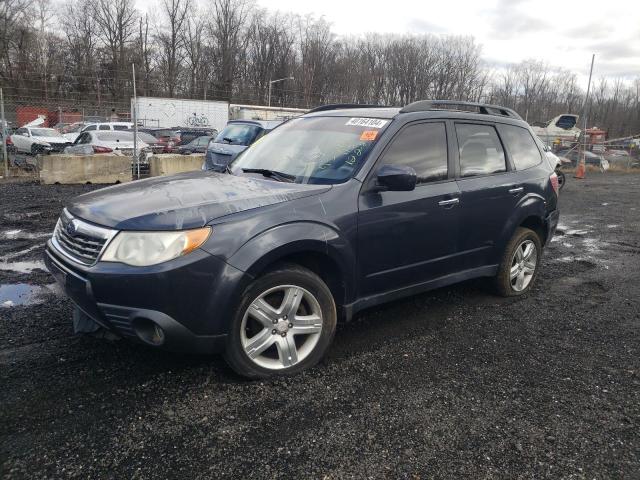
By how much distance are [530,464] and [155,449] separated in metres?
1.84

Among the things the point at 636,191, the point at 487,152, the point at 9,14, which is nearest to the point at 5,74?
the point at 487,152

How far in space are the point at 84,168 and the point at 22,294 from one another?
9.06m

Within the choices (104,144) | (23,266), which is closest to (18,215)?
(23,266)

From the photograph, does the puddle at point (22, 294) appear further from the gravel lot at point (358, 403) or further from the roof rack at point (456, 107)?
the roof rack at point (456, 107)

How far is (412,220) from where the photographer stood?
361 cm

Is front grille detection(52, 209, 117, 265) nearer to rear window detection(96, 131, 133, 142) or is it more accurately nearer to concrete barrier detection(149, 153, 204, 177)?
concrete barrier detection(149, 153, 204, 177)

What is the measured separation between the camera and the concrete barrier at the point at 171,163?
13.3m

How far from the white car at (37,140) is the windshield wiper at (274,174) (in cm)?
2044

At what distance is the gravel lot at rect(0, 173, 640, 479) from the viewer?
7.65 ft

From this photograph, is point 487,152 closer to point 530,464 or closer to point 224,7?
point 530,464

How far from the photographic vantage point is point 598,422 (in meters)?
2.75

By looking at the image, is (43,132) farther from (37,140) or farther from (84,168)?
(84,168)

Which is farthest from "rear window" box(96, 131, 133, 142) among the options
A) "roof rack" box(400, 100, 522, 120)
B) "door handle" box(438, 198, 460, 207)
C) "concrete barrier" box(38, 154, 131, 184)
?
"door handle" box(438, 198, 460, 207)

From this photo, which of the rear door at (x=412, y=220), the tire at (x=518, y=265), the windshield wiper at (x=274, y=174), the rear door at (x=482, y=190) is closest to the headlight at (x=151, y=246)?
the windshield wiper at (x=274, y=174)
